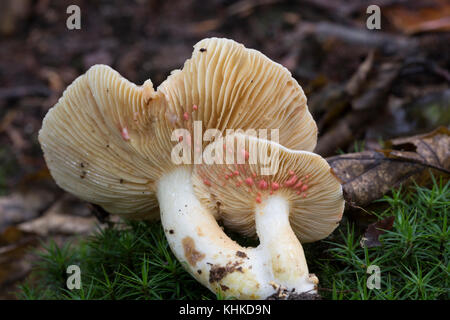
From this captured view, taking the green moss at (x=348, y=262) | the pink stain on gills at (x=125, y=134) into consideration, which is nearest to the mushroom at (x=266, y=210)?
the green moss at (x=348, y=262)

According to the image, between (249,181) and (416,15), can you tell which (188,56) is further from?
(249,181)

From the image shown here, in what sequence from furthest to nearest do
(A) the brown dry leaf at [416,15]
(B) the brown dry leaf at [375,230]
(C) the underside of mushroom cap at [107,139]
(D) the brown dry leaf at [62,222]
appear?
(A) the brown dry leaf at [416,15]
(D) the brown dry leaf at [62,222]
(B) the brown dry leaf at [375,230]
(C) the underside of mushroom cap at [107,139]

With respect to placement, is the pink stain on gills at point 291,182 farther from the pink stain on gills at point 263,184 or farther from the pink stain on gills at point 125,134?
the pink stain on gills at point 125,134

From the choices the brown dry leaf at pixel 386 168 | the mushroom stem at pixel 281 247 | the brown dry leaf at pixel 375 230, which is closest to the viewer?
the mushroom stem at pixel 281 247

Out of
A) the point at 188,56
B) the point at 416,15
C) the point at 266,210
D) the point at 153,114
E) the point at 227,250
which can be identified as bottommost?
the point at 227,250

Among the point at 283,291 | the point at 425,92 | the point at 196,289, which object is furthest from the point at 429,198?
the point at 425,92

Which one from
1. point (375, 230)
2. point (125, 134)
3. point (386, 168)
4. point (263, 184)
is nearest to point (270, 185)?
point (263, 184)

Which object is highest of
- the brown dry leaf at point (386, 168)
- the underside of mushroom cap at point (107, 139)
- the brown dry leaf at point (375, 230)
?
the underside of mushroom cap at point (107, 139)

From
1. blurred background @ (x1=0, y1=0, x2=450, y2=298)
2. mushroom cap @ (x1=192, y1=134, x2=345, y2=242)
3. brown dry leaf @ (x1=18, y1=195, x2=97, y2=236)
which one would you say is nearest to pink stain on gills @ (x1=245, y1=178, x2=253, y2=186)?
mushroom cap @ (x1=192, y1=134, x2=345, y2=242)
